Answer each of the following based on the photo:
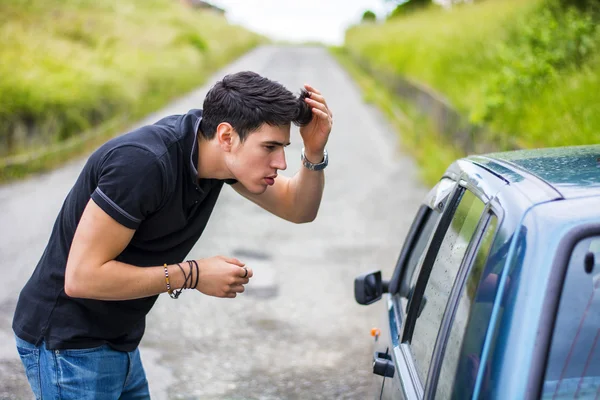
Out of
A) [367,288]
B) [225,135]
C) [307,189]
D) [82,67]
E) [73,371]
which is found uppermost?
[225,135]

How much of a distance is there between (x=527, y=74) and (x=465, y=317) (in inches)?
318

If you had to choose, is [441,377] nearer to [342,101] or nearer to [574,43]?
[574,43]

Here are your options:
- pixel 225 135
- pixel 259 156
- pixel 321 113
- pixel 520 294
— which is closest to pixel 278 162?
pixel 259 156

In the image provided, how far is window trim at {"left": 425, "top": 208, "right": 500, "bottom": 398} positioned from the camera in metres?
1.99

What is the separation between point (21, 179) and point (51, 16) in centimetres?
1183

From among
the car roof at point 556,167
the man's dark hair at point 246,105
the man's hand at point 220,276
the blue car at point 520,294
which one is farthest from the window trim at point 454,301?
the man's dark hair at point 246,105

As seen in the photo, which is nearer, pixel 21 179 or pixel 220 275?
pixel 220 275

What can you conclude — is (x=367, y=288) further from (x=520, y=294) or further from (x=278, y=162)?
(x=520, y=294)

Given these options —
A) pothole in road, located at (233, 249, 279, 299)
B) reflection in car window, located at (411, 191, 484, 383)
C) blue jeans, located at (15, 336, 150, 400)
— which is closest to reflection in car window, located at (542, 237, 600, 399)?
reflection in car window, located at (411, 191, 484, 383)

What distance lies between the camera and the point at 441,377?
1.96m

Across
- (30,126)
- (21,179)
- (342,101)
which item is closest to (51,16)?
(342,101)

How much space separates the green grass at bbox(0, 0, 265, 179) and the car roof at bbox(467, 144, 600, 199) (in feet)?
30.2

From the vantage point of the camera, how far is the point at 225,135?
2477mm

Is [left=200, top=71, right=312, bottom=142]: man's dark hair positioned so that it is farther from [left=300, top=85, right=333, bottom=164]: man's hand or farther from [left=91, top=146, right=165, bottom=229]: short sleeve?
[left=91, top=146, right=165, bottom=229]: short sleeve
